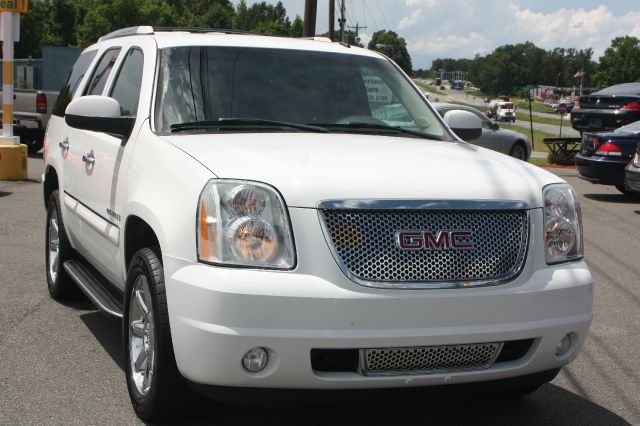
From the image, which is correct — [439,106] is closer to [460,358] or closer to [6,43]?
[6,43]

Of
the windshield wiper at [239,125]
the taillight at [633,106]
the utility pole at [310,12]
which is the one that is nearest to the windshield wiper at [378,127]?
the windshield wiper at [239,125]

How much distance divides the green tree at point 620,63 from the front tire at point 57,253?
157701mm

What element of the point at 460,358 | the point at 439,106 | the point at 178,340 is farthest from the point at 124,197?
the point at 439,106

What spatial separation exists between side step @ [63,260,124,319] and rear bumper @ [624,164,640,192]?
9188mm

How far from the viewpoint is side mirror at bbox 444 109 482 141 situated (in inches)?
216

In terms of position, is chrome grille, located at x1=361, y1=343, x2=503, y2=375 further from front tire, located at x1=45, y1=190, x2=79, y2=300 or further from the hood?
front tire, located at x1=45, y1=190, x2=79, y2=300

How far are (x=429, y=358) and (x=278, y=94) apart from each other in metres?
1.91

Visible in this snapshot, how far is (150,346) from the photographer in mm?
4059

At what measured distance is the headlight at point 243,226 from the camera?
3.55 m

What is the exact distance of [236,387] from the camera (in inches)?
141

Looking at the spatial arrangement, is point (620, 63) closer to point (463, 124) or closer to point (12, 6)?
point (12, 6)

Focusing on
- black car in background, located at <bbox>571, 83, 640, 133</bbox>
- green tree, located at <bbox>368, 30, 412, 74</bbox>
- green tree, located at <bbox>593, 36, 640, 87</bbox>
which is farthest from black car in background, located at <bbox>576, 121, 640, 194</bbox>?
green tree, located at <bbox>368, 30, 412, 74</bbox>

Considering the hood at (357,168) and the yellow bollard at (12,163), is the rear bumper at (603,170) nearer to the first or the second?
the yellow bollard at (12,163)

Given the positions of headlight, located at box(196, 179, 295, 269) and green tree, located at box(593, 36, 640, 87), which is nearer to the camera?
headlight, located at box(196, 179, 295, 269)
